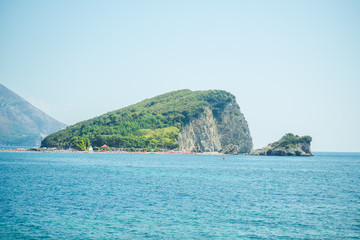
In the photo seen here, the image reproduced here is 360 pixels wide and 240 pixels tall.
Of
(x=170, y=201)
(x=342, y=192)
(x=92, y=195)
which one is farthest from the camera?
(x=342, y=192)

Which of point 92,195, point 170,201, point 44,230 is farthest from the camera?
point 92,195

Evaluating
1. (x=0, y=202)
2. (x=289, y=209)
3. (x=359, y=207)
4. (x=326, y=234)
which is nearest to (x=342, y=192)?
(x=359, y=207)

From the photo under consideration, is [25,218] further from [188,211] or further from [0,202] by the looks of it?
[188,211]

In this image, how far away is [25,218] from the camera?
33.1m

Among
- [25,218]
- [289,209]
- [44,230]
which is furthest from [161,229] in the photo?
[289,209]

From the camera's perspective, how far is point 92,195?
47.3 metres

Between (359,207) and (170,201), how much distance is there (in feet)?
74.7

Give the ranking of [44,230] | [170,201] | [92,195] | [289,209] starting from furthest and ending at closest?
[92,195], [170,201], [289,209], [44,230]

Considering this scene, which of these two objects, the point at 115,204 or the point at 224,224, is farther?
the point at 115,204

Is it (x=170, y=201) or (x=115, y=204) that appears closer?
(x=115, y=204)

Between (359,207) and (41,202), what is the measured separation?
37.6 meters

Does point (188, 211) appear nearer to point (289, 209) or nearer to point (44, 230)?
point (289, 209)

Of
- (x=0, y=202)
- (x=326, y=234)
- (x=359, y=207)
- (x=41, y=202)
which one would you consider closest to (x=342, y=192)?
(x=359, y=207)

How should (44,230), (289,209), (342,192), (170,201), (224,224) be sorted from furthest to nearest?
(342,192)
(170,201)
(289,209)
(224,224)
(44,230)
